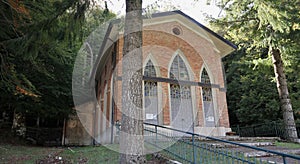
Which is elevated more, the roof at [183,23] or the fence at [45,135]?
the roof at [183,23]

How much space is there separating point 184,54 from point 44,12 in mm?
6741

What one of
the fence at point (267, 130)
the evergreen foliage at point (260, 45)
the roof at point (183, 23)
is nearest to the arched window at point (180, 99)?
the roof at point (183, 23)

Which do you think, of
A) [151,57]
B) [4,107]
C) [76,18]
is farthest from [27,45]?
[4,107]

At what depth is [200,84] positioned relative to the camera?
11156 millimetres

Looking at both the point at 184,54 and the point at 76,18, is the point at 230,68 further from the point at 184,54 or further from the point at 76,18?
the point at 76,18

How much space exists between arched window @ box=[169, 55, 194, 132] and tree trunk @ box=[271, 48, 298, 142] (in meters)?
4.40

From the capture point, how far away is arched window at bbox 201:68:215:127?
35.6 ft

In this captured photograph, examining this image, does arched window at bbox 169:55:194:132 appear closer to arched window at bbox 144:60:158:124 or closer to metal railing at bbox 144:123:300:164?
arched window at bbox 144:60:158:124

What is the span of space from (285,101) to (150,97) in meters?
6.49

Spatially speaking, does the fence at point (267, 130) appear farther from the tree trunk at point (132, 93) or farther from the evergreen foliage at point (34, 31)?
the evergreen foliage at point (34, 31)

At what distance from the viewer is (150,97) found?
9.97 m

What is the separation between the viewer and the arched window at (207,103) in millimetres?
10866

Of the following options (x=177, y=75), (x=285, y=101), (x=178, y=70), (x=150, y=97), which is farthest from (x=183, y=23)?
(x=285, y=101)

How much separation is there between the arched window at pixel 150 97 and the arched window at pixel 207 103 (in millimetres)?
2675
